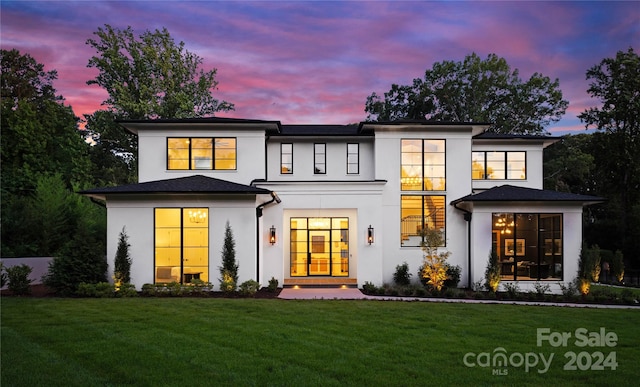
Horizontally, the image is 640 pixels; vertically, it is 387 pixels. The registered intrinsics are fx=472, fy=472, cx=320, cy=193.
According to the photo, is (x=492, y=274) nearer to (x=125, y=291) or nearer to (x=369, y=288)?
(x=369, y=288)

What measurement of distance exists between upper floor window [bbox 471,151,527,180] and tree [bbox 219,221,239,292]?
40.5 ft

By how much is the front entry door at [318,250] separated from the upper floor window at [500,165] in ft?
26.1

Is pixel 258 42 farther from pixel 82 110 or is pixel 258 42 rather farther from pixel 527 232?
pixel 82 110

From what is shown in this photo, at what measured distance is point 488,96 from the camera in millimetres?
40344

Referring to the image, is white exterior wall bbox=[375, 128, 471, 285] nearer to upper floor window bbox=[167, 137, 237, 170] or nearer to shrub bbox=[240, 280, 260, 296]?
shrub bbox=[240, 280, 260, 296]

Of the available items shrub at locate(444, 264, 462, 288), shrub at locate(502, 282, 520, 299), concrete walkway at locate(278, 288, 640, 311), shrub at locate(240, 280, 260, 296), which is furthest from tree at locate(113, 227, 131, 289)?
shrub at locate(502, 282, 520, 299)

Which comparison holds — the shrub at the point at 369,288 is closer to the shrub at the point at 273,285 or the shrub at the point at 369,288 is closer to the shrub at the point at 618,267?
the shrub at the point at 273,285

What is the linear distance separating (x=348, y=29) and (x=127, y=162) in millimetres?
25900

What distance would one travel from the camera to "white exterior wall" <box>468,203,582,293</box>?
1850cm

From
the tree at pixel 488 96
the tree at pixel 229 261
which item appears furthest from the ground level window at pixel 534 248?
the tree at pixel 488 96

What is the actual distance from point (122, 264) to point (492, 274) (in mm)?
13636

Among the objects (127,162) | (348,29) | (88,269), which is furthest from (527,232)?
(127,162)

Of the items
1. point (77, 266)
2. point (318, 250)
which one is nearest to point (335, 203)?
point (318, 250)

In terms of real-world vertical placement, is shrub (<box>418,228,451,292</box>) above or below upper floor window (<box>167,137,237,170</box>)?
below
